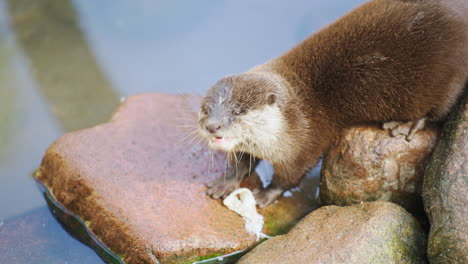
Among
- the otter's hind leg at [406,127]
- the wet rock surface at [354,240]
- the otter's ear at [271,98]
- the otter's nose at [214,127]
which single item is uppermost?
the otter's nose at [214,127]

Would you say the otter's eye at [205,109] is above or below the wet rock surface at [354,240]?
above

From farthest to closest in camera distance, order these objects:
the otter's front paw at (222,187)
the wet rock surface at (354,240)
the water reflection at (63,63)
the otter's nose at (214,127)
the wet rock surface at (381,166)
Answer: the water reflection at (63,63), the otter's front paw at (222,187), the wet rock surface at (381,166), the otter's nose at (214,127), the wet rock surface at (354,240)

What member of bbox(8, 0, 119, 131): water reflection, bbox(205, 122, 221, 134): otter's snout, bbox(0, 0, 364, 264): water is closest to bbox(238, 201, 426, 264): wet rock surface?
bbox(205, 122, 221, 134): otter's snout

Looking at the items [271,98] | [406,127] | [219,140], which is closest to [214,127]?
[219,140]

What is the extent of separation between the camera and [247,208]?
346 centimetres

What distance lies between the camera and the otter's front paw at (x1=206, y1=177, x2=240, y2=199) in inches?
138

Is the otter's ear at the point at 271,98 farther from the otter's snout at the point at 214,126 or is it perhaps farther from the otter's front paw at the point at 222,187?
the otter's front paw at the point at 222,187

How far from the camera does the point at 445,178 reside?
2.86 metres

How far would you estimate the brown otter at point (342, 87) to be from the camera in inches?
122

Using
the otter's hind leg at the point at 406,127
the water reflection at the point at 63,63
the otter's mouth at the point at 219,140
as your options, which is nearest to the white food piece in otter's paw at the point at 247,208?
the otter's mouth at the point at 219,140

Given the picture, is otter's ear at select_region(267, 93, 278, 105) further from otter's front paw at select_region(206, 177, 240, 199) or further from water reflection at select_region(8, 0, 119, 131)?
water reflection at select_region(8, 0, 119, 131)

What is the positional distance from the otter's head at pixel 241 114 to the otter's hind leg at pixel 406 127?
718mm

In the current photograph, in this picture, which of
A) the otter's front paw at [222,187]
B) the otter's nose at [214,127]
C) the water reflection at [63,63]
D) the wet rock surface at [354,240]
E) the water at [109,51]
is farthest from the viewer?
the water reflection at [63,63]

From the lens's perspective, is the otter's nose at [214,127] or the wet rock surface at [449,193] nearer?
the wet rock surface at [449,193]
